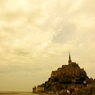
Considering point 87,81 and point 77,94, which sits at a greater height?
point 87,81

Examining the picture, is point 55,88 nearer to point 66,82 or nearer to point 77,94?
point 66,82

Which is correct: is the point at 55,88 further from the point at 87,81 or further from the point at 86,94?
the point at 86,94

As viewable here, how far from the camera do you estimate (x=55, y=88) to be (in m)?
183

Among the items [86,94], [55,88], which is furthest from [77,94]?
[55,88]

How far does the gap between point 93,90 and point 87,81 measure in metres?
125

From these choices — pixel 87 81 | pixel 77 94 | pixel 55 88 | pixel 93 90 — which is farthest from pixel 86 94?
pixel 87 81

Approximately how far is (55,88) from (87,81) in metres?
36.7

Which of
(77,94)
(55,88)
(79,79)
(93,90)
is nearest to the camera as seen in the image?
(93,90)

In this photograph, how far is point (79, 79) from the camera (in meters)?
198

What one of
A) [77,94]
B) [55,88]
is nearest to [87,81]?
[55,88]

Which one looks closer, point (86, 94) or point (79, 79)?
point (86, 94)

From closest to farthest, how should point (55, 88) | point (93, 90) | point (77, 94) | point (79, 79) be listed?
point (93, 90), point (77, 94), point (55, 88), point (79, 79)

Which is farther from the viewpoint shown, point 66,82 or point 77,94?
point 66,82

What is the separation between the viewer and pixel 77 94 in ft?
271
